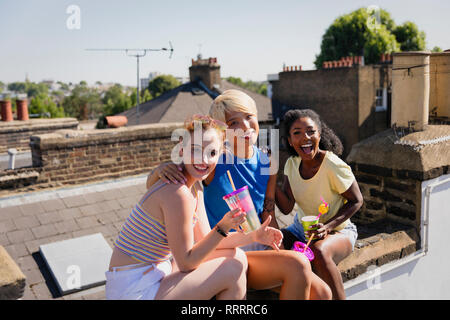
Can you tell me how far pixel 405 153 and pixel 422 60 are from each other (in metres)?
0.78

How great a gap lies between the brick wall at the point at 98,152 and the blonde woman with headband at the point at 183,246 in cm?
482

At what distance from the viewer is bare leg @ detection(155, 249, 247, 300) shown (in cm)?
195

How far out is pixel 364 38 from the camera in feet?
117

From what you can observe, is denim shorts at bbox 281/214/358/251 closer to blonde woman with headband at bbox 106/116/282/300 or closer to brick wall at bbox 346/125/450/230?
blonde woman with headband at bbox 106/116/282/300

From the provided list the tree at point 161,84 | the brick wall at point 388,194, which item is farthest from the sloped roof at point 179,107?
the tree at point 161,84

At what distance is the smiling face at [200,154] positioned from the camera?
2092 millimetres

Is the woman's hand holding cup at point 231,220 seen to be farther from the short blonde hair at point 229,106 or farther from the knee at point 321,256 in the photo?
the short blonde hair at point 229,106

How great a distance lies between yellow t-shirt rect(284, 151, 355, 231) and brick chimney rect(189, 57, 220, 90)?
20.2 m

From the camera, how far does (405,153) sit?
331cm

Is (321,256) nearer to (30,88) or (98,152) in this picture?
(98,152)

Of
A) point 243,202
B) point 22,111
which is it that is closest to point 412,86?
point 243,202

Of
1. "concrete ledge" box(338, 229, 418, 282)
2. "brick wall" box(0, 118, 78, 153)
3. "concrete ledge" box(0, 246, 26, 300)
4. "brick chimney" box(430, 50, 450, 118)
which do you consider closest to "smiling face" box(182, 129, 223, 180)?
"concrete ledge" box(0, 246, 26, 300)
